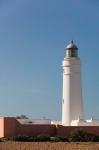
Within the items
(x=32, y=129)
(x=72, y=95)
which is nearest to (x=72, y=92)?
(x=72, y=95)

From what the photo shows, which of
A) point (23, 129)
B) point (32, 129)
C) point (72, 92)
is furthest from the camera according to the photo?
point (72, 92)

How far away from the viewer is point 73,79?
48688 mm

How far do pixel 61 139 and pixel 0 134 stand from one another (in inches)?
207

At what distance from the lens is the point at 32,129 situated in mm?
45844

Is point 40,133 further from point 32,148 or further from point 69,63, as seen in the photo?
point 32,148

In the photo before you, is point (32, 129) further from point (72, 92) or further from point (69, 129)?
point (72, 92)

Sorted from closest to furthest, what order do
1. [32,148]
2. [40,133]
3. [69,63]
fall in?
[32,148] → [40,133] → [69,63]

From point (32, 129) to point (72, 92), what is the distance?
5.09 meters

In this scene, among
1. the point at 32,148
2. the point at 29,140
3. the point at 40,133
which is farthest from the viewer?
the point at 40,133

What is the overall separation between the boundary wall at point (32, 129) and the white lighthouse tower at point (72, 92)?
2431mm

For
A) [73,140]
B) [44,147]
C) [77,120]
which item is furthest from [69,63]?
[44,147]

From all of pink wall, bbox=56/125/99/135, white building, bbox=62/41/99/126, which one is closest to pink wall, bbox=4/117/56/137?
pink wall, bbox=56/125/99/135

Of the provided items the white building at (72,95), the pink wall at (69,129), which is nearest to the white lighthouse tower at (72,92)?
the white building at (72,95)

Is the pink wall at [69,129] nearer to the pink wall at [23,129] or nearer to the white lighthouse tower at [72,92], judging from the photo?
the pink wall at [23,129]
